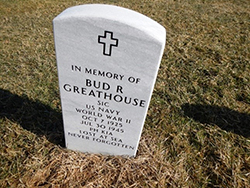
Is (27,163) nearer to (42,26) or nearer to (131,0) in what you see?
(42,26)

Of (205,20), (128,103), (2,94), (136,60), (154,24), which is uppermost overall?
(154,24)

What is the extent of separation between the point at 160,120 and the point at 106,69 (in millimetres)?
1521

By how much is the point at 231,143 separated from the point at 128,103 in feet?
5.24

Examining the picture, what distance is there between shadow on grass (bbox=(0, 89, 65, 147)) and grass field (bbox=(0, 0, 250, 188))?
0.01 m

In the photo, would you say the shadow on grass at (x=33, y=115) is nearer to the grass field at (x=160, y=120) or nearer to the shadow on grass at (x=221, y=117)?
the grass field at (x=160, y=120)

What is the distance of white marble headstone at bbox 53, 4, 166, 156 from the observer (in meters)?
1.51

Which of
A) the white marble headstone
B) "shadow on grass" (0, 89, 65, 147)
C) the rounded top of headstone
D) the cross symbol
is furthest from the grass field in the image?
the rounded top of headstone

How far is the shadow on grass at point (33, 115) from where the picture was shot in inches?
106

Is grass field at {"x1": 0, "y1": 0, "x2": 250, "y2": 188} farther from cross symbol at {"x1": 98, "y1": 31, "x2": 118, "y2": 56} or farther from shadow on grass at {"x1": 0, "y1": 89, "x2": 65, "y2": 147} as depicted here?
cross symbol at {"x1": 98, "y1": 31, "x2": 118, "y2": 56}

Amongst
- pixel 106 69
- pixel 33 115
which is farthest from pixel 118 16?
pixel 33 115

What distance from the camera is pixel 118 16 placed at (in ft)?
4.93

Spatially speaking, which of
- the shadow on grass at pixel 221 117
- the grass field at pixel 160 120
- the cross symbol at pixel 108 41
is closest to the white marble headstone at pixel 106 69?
the cross symbol at pixel 108 41

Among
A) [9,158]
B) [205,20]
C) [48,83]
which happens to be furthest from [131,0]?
[9,158]

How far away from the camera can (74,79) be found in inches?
74.2
